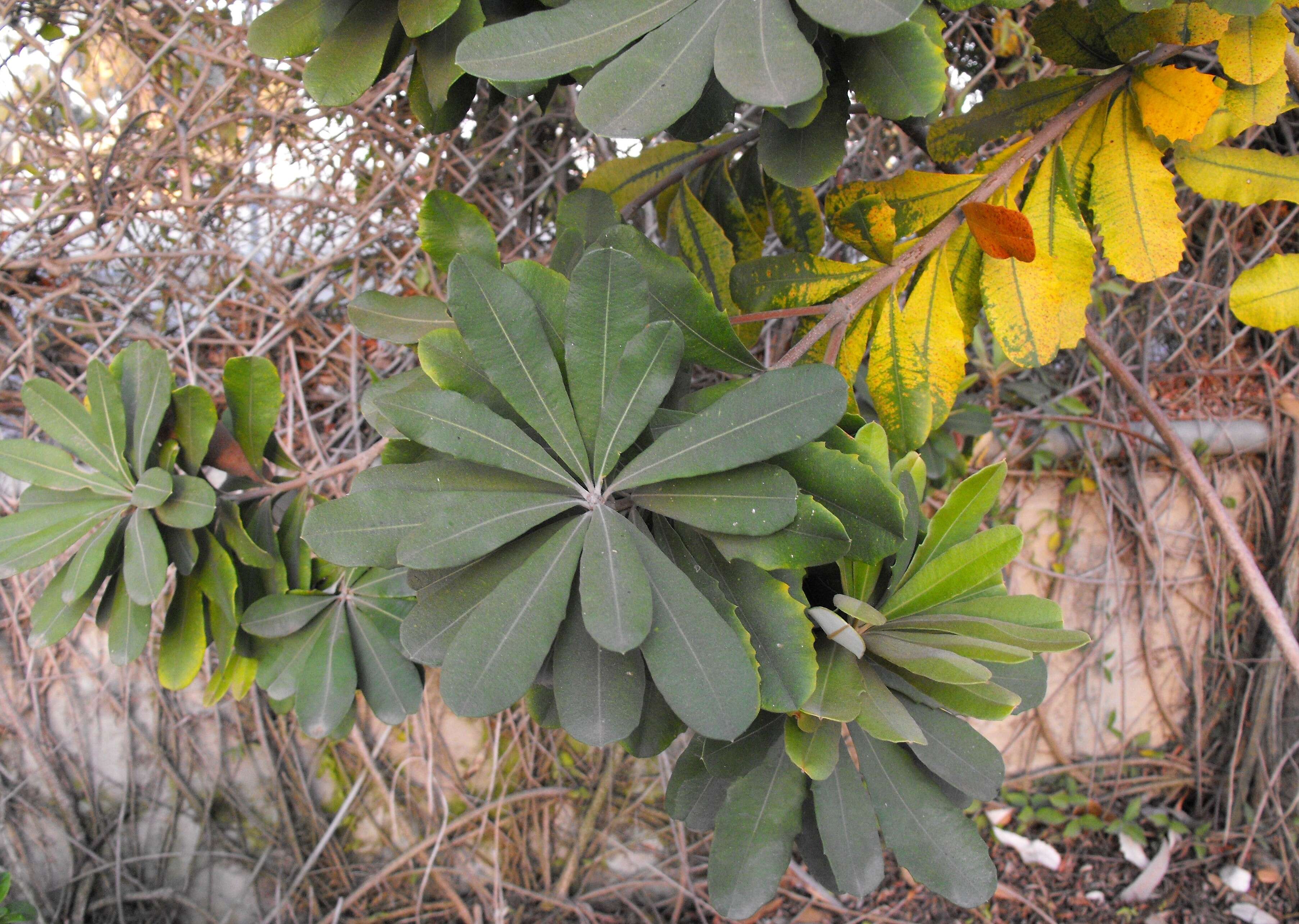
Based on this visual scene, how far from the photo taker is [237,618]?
0.82 meters

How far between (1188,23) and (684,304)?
0.57 metres

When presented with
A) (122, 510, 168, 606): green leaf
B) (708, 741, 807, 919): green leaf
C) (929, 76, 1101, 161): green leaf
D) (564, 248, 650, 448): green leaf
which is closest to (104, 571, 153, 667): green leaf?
(122, 510, 168, 606): green leaf

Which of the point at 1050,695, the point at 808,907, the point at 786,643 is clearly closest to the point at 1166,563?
the point at 1050,695

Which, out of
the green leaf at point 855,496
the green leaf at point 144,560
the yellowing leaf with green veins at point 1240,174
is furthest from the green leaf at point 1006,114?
the green leaf at point 144,560

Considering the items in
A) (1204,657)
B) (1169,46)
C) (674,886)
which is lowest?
(1204,657)

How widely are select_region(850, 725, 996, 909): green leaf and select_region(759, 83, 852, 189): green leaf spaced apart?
524mm

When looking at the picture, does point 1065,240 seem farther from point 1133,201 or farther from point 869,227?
point 869,227

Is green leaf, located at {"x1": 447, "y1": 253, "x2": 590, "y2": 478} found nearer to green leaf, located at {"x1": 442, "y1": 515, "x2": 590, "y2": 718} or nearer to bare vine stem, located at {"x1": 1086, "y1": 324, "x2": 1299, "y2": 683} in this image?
green leaf, located at {"x1": 442, "y1": 515, "x2": 590, "y2": 718}

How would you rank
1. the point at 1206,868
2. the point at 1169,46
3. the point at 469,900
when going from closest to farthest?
the point at 1169,46 < the point at 469,900 < the point at 1206,868

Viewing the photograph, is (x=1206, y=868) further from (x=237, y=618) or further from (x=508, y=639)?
(x=237, y=618)

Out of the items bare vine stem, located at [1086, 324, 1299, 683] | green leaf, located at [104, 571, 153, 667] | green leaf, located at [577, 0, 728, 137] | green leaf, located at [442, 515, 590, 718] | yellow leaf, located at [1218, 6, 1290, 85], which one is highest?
green leaf, located at [577, 0, 728, 137]

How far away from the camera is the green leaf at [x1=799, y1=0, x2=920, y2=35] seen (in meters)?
0.46

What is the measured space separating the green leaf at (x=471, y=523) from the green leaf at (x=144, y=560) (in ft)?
1.40

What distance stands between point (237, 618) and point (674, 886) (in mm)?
1305
